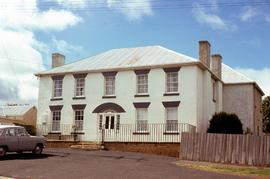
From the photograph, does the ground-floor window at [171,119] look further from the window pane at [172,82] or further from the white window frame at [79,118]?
the white window frame at [79,118]

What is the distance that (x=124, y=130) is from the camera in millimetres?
33219

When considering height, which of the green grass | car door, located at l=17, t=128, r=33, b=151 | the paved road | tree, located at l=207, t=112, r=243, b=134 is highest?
tree, located at l=207, t=112, r=243, b=134

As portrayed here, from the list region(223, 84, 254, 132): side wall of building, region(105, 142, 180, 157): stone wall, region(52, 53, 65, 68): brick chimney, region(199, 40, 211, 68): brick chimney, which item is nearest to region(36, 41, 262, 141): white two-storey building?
region(199, 40, 211, 68): brick chimney

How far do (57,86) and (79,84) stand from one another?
214 centimetres


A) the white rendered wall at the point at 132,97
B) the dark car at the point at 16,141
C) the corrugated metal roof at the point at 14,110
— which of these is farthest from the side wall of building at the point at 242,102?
the corrugated metal roof at the point at 14,110

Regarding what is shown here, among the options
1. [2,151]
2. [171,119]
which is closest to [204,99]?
[171,119]

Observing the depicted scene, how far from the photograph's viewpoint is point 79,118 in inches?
1396

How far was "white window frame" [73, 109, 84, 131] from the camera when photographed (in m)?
35.1

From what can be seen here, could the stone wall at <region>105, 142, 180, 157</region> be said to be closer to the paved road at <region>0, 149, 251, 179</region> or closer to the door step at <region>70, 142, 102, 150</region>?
the door step at <region>70, 142, 102, 150</region>

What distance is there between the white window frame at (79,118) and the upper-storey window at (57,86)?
236 centimetres

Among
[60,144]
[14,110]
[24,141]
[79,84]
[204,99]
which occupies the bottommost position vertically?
[60,144]

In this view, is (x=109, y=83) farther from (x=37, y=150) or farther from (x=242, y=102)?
(x=242, y=102)

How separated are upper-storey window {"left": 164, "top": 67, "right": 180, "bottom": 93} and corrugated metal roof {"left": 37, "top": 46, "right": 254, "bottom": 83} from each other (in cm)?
60

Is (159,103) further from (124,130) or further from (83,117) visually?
(83,117)
